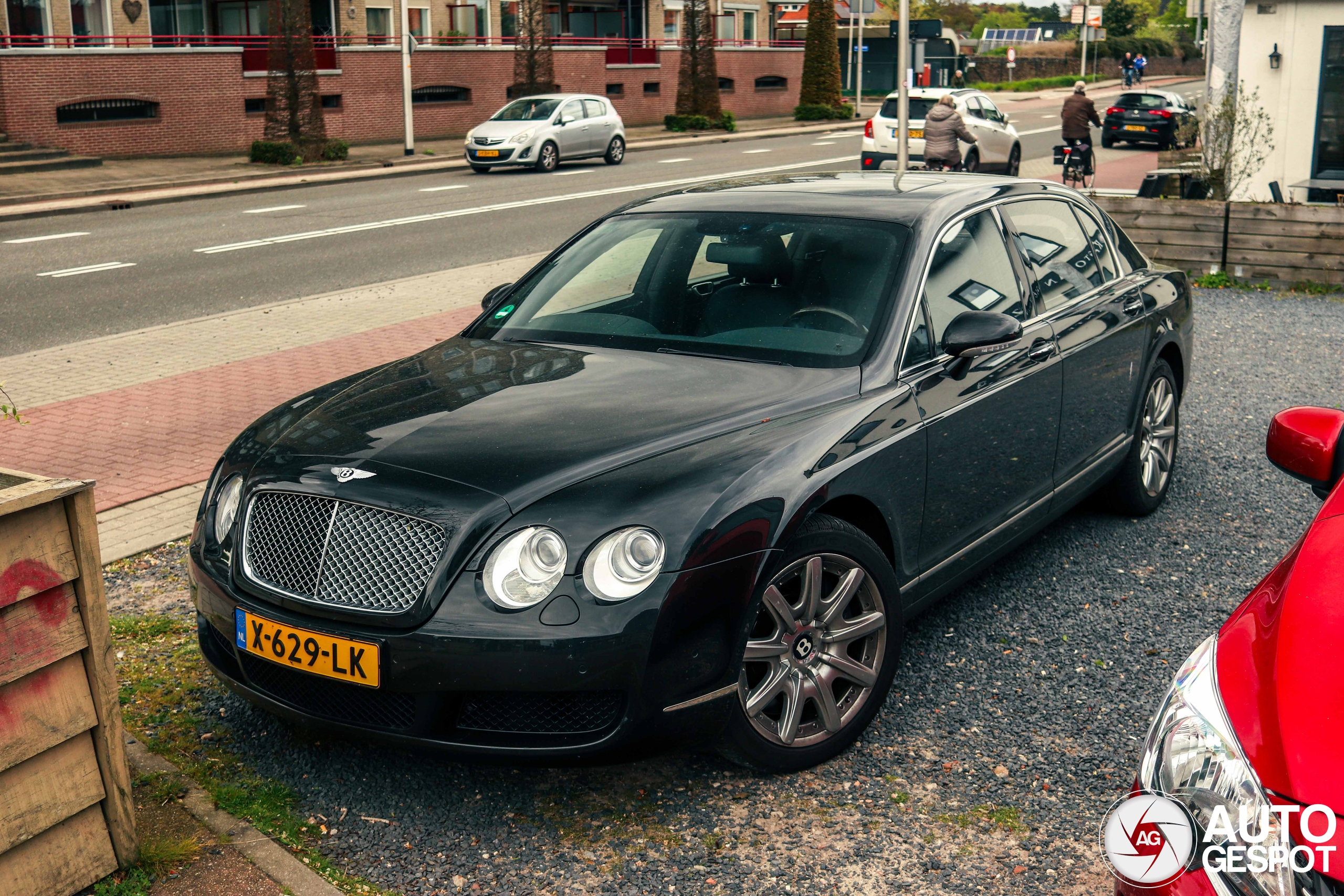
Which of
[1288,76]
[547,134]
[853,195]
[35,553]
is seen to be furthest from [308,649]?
[547,134]

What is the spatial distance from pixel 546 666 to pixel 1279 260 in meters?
11.2

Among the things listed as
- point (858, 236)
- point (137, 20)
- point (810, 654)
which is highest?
point (137, 20)

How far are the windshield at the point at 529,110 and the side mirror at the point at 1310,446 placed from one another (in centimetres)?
2589

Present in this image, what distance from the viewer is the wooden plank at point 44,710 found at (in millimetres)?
2926

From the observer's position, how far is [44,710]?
3.01 metres

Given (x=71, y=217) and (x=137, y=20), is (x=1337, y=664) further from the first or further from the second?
(x=137, y=20)

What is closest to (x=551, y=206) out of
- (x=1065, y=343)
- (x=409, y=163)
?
(x=409, y=163)

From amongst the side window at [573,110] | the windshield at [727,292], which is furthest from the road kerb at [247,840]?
the side window at [573,110]

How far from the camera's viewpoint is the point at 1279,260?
12.4 meters

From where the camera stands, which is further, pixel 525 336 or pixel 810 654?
pixel 525 336

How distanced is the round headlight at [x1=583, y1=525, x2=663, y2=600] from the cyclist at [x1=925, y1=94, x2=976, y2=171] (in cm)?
1810

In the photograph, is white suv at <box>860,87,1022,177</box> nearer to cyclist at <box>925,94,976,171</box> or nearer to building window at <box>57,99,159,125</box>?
cyclist at <box>925,94,976,171</box>

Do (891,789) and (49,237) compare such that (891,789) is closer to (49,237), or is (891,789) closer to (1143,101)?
(49,237)

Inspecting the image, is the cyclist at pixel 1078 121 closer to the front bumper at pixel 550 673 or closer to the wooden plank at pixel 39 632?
the front bumper at pixel 550 673
